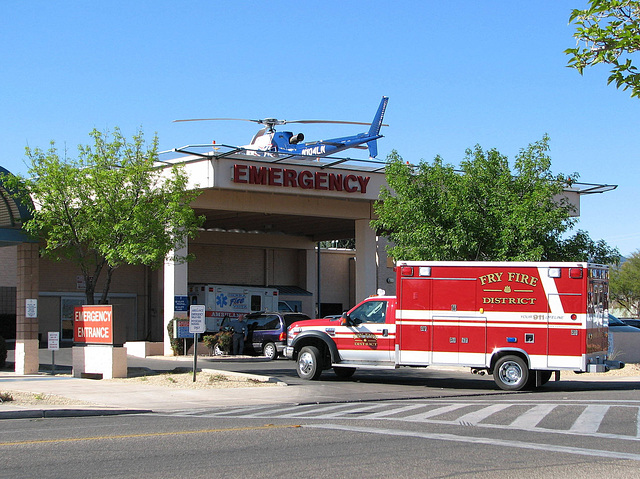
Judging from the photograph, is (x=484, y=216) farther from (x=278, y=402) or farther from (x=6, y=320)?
(x=6, y=320)

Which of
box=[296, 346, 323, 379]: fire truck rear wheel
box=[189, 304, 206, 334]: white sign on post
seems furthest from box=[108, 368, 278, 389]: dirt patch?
box=[296, 346, 323, 379]: fire truck rear wheel

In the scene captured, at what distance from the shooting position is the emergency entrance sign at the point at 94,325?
20750mm

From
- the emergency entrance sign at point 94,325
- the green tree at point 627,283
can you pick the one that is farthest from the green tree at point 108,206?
the green tree at point 627,283

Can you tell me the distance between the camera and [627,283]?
61594 millimetres

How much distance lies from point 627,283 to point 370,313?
155ft

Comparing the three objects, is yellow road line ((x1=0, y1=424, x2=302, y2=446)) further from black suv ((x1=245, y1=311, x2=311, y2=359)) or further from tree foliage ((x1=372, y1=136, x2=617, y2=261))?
black suv ((x1=245, y1=311, x2=311, y2=359))

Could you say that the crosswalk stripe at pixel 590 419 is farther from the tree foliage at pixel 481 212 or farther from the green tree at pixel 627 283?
the green tree at pixel 627 283

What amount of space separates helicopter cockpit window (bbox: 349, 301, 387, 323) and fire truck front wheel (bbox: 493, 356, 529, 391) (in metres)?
3.01

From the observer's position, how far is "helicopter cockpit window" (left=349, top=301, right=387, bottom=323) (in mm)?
19625

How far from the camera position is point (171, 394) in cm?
1703

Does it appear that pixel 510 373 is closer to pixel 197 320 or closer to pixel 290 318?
pixel 197 320

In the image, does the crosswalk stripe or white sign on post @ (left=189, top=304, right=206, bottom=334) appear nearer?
the crosswalk stripe

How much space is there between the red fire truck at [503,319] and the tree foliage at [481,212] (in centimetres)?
584

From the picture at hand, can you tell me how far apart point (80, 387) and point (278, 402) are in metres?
5.06
